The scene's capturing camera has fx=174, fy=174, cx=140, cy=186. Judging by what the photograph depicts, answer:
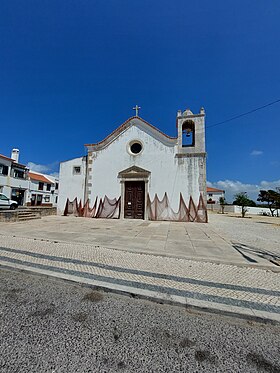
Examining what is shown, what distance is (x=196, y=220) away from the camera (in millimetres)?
12375

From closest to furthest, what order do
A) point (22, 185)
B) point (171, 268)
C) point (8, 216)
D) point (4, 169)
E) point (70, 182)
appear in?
point (171, 268) → point (8, 216) → point (70, 182) → point (4, 169) → point (22, 185)

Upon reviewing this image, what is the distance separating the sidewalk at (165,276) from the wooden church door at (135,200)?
8.39 metres

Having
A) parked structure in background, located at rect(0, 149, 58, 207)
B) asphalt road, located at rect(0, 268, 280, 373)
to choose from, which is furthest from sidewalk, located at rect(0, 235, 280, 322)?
parked structure in background, located at rect(0, 149, 58, 207)

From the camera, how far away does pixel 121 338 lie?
1.96 metres

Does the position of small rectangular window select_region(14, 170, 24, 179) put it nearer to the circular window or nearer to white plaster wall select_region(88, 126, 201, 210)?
white plaster wall select_region(88, 126, 201, 210)

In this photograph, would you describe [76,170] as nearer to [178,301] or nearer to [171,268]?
[171,268]

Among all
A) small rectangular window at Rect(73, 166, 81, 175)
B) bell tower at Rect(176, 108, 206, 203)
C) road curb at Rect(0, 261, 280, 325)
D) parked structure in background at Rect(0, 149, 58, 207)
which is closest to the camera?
road curb at Rect(0, 261, 280, 325)


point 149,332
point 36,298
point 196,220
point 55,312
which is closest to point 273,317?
point 149,332

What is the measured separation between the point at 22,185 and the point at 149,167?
80.2 ft

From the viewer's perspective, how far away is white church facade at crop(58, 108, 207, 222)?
12.8m

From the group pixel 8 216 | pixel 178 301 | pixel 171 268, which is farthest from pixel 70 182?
pixel 178 301

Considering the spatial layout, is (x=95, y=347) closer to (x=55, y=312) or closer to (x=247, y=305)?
(x=55, y=312)

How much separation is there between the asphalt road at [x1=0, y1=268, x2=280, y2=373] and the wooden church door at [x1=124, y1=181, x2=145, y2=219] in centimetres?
1071

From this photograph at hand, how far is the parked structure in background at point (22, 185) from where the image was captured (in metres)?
25.0
